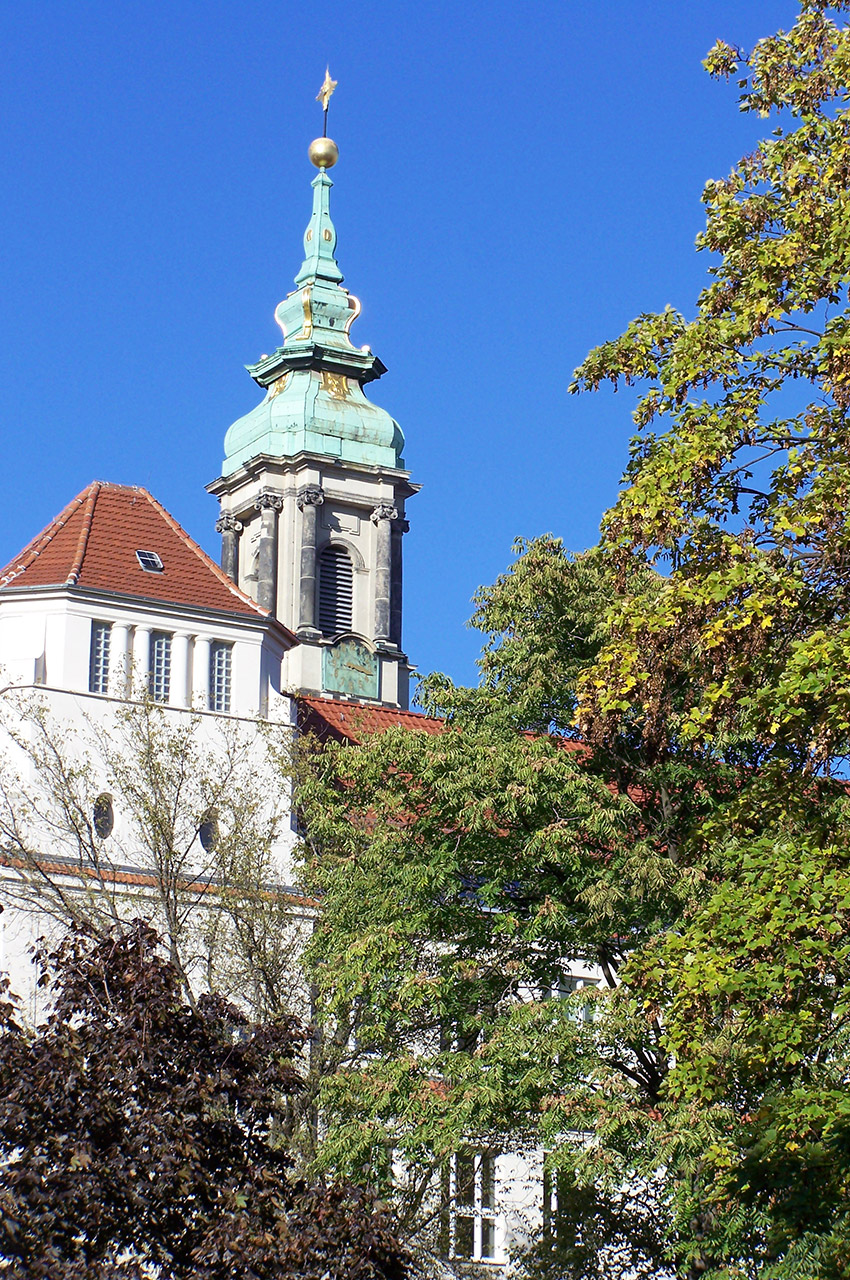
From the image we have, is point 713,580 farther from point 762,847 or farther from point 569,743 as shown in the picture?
point 569,743

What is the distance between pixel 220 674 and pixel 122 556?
314cm

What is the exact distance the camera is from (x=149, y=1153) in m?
15.0

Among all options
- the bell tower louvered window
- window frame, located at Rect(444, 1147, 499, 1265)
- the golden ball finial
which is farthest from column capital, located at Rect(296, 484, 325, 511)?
window frame, located at Rect(444, 1147, 499, 1265)

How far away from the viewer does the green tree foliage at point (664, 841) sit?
1717 cm

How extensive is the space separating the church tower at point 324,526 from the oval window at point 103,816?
33.5 metres

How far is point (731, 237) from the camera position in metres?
18.6

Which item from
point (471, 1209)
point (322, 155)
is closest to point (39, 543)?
point (471, 1209)

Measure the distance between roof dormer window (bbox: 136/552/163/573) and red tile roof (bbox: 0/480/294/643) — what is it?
105 mm

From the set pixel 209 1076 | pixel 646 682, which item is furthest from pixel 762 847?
pixel 209 1076

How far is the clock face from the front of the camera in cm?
6950

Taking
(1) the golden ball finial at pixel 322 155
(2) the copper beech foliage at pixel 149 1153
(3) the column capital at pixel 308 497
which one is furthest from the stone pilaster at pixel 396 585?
(2) the copper beech foliage at pixel 149 1153

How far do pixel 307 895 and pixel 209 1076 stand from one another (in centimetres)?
1575

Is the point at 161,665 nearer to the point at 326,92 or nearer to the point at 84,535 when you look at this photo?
the point at 84,535

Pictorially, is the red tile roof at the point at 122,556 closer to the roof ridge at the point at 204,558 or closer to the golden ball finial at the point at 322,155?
the roof ridge at the point at 204,558
